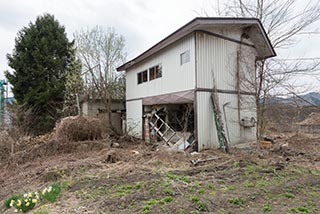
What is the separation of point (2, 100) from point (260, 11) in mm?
16585

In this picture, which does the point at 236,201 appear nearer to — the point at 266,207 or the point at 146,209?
the point at 266,207

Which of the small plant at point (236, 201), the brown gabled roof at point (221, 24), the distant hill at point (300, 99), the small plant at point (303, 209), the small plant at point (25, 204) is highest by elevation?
the brown gabled roof at point (221, 24)

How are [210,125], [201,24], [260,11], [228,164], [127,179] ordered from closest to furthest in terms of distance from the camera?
[127,179], [228,164], [201,24], [210,125], [260,11]

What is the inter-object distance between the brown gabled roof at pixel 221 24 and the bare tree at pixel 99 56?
4.36 metres

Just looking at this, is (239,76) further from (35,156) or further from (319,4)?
(35,156)

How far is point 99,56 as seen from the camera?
56.7ft

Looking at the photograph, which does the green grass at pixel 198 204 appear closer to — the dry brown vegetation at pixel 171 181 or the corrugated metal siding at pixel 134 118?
the dry brown vegetation at pixel 171 181

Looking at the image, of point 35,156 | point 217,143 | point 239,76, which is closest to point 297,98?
point 239,76

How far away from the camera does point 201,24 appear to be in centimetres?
909

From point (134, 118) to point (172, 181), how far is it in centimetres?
962

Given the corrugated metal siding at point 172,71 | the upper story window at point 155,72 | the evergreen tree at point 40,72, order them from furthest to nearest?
the evergreen tree at point 40,72
the upper story window at point 155,72
the corrugated metal siding at point 172,71

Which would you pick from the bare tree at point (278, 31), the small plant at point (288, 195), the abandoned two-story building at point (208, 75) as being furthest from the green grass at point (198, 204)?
the bare tree at point (278, 31)

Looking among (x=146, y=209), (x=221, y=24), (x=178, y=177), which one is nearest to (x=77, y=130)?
(x=178, y=177)

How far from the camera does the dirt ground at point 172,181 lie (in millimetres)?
4207
